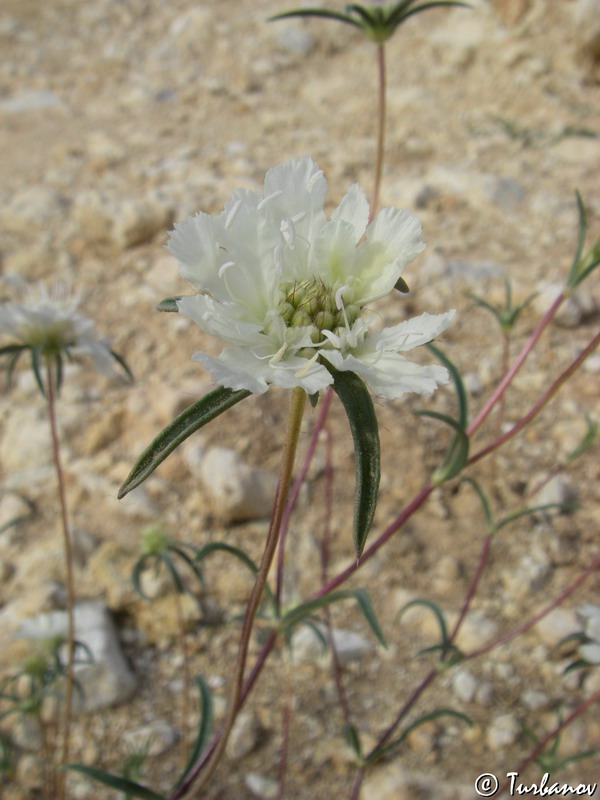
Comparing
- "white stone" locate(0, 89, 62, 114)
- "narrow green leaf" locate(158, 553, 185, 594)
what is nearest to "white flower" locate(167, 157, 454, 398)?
"narrow green leaf" locate(158, 553, 185, 594)

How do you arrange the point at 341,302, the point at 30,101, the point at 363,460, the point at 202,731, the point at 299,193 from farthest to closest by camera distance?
A: the point at 30,101 → the point at 202,731 → the point at 299,193 → the point at 341,302 → the point at 363,460

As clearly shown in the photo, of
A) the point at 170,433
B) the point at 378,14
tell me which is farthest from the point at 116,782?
the point at 378,14

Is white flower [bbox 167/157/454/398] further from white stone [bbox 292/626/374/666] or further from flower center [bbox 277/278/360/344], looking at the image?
white stone [bbox 292/626/374/666]

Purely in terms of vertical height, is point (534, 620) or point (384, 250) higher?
point (384, 250)

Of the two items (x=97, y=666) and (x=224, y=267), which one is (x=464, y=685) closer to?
(x=97, y=666)

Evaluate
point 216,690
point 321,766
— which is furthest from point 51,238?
point 321,766

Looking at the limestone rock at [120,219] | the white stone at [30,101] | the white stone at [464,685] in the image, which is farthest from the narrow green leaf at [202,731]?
the white stone at [30,101]

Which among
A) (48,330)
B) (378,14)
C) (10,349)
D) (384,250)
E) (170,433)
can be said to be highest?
(378,14)
